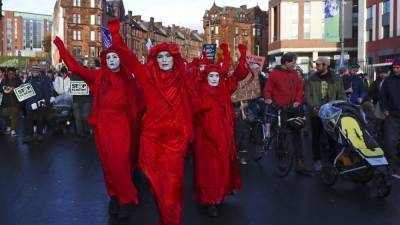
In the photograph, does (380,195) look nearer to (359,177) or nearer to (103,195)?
(359,177)

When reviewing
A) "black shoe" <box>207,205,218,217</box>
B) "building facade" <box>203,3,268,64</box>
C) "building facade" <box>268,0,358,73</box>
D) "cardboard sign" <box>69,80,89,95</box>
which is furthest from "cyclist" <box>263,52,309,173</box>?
"building facade" <box>203,3,268,64</box>

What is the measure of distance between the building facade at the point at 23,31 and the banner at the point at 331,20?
138024 mm

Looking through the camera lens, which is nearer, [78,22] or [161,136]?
[161,136]

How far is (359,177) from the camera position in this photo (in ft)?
26.5

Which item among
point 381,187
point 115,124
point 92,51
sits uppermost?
point 92,51

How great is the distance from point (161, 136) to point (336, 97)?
186 inches

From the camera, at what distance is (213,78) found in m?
7.20

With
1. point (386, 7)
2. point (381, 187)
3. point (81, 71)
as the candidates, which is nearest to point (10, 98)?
point (81, 71)

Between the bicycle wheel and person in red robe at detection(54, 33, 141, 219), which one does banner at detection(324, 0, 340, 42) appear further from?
person in red robe at detection(54, 33, 141, 219)

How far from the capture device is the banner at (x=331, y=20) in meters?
45.7

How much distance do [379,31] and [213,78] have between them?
170ft

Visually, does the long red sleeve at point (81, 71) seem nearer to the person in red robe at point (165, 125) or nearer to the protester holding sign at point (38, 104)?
the person in red robe at point (165, 125)

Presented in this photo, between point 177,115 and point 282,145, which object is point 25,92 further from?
point 177,115

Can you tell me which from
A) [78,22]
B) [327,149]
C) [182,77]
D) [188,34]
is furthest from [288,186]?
[188,34]
